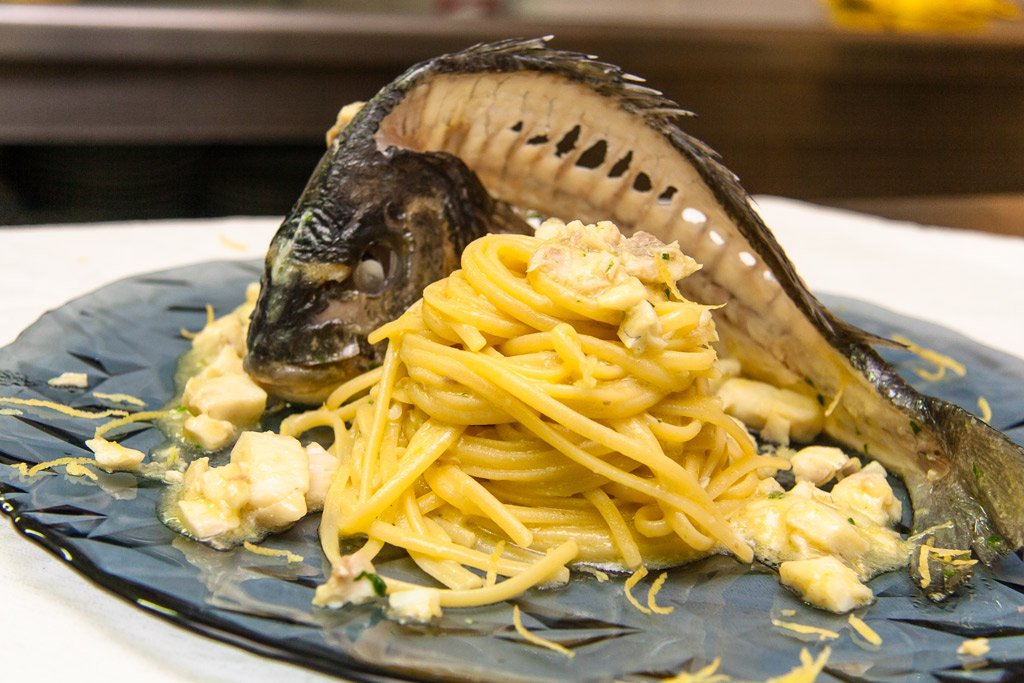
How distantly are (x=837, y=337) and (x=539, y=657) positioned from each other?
135cm

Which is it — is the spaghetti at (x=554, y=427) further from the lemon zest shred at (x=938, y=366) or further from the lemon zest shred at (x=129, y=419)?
the lemon zest shred at (x=938, y=366)

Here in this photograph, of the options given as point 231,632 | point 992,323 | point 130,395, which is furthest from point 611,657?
point 992,323

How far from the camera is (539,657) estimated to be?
5.65 feet

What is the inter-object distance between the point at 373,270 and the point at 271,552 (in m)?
1.00

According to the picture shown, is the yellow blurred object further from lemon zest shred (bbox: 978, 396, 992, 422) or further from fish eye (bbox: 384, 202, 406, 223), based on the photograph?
fish eye (bbox: 384, 202, 406, 223)

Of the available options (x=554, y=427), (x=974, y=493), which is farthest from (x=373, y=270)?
(x=974, y=493)

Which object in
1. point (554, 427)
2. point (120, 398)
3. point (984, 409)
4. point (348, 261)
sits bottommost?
point (120, 398)

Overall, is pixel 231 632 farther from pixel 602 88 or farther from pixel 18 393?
pixel 602 88

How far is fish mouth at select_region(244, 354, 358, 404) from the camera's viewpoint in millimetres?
2666

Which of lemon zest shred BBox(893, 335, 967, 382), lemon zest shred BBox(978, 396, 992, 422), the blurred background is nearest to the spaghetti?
lemon zest shred BBox(978, 396, 992, 422)

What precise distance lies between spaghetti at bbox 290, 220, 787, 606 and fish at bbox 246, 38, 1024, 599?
372mm

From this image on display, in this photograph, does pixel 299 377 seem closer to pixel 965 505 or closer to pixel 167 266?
pixel 965 505

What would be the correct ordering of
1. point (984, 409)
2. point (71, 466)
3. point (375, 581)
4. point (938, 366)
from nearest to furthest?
1. point (375, 581)
2. point (71, 466)
3. point (984, 409)
4. point (938, 366)

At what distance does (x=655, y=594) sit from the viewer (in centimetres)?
199
